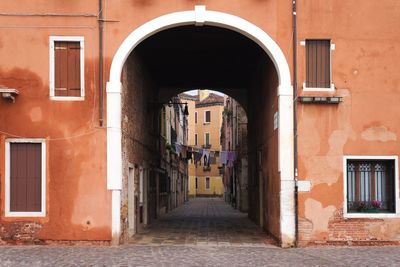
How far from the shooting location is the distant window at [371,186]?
1593cm

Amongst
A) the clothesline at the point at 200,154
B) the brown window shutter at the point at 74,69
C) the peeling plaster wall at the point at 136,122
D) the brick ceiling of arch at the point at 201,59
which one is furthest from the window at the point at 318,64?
the clothesline at the point at 200,154

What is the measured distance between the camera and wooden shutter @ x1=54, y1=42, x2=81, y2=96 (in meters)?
15.7

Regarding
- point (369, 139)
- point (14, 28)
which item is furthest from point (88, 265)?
point (369, 139)

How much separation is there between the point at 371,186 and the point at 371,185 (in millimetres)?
25

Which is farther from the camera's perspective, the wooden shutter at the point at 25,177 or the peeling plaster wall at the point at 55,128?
the wooden shutter at the point at 25,177

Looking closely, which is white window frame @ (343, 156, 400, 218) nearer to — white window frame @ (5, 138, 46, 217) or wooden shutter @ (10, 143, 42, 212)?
white window frame @ (5, 138, 46, 217)

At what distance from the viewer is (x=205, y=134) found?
82.9 m

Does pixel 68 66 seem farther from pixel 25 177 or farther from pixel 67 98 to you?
pixel 25 177

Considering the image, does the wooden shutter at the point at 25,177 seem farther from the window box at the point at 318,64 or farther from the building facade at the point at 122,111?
the window box at the point at 318,64

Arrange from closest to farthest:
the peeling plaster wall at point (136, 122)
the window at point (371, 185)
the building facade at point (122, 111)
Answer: the building facade at point (122, 111) → the window at point (371, 185) → the peeling plaster wall at point (136, 122)

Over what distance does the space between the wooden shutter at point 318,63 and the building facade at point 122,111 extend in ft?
0.09

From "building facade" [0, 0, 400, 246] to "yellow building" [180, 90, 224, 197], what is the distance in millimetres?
61712

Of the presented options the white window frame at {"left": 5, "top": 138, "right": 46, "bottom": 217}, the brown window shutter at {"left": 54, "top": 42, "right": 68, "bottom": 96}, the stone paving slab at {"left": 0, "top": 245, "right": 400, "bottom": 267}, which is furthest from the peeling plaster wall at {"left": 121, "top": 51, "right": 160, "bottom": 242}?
the white window frame at {"left": 5, "top": 138, "right": 46, "bottom": 217}

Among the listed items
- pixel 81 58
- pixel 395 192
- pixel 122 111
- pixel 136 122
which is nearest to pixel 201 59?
pixel 136 122
